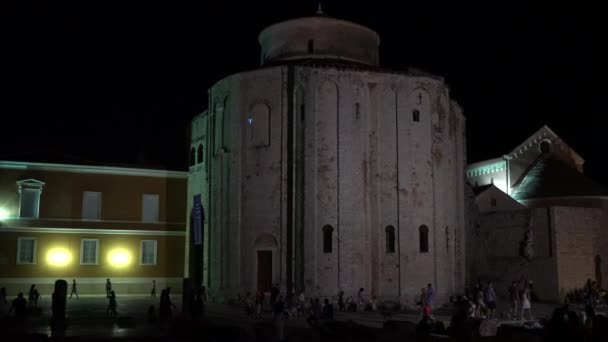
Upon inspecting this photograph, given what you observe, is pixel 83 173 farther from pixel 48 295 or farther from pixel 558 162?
pixel 558 162

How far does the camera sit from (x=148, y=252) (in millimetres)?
39594

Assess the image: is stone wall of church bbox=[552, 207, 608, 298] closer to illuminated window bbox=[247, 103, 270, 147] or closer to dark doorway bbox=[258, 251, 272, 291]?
dark doorway bbox=[258, 251, 272, 291]

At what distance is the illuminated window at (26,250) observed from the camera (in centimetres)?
3653

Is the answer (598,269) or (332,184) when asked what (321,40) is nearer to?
(332,184)

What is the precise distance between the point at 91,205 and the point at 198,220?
22.7 feet

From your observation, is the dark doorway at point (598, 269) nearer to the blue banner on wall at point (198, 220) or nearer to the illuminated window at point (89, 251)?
the blue banner on wall at point (198, 220)

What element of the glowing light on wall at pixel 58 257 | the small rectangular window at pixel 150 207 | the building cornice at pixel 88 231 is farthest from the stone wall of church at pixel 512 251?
the glowing light on wall at pixel 58 257

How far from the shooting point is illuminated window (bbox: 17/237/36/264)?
36531 millimetres

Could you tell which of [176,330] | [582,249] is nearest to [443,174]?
[582,249]

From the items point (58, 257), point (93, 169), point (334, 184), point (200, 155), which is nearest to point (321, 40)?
point (334, 184)

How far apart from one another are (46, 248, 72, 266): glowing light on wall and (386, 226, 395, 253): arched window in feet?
57.9

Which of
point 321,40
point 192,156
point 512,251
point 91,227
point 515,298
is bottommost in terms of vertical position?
point 515,298

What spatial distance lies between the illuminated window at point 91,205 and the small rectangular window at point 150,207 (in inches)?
98.6

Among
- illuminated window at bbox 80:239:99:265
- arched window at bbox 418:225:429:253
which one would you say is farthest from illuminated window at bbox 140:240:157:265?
arched window at bbox 418:225:429:253
